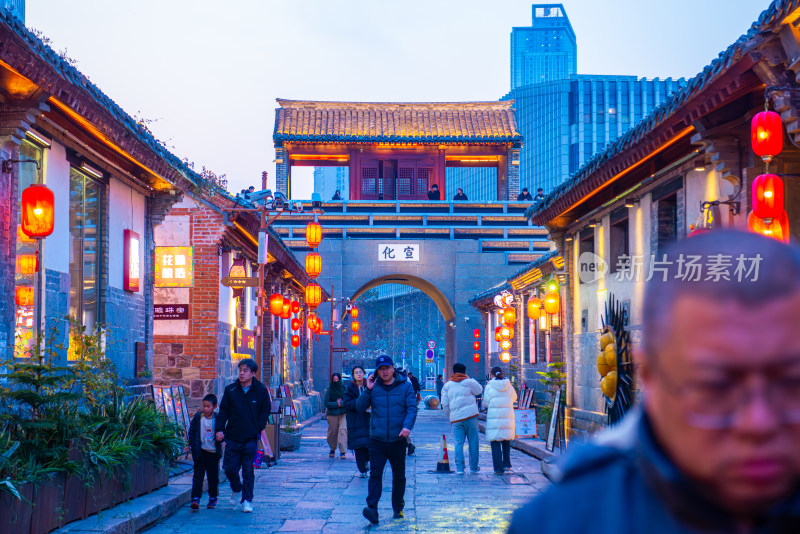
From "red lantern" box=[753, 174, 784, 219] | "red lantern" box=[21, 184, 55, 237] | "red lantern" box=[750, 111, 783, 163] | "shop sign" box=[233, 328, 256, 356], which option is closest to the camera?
"red lantern" box=[750, 111, 783, 163]

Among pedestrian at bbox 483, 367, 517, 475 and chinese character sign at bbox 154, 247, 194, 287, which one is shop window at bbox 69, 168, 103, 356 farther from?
pedestrian at bbox 483, 367, 517, 475

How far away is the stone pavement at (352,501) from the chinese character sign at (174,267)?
431cm

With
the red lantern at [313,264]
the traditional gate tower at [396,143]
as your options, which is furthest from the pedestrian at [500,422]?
the traditional gate tower at [396,143]

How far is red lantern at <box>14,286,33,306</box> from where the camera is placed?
10.2 m

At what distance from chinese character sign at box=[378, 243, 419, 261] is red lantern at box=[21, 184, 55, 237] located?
1200 inches

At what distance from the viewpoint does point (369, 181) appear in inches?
1554

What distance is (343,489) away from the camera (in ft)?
44.1

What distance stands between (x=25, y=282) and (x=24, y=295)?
0.52ft

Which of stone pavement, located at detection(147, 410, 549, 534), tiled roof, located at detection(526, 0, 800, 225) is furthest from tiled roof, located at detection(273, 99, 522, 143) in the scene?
tiled roof, located at detection(526, 0, 800, 225)

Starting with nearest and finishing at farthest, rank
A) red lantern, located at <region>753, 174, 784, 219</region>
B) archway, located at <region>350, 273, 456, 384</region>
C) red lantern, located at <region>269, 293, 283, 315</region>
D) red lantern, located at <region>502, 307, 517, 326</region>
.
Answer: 1. red lantern, located at <region>753, 174, 784, 219</region>
2. red lantern, located at <region>269, 293, 283, 315</region>
3. red lantern, located at <region>502, 307, 517, 326</region>
4. archway, located at <region>350, 273, 456, 384</region>

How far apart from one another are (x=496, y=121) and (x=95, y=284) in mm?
28437

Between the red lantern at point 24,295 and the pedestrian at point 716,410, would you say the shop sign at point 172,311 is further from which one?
the pedestrian at point 716,410

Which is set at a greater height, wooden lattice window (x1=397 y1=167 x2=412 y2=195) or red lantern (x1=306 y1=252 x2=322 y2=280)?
wooden lattice window (x1=397 y1=167 x2=412 y2=195)

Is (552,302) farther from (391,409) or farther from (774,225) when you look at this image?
(774,225)
